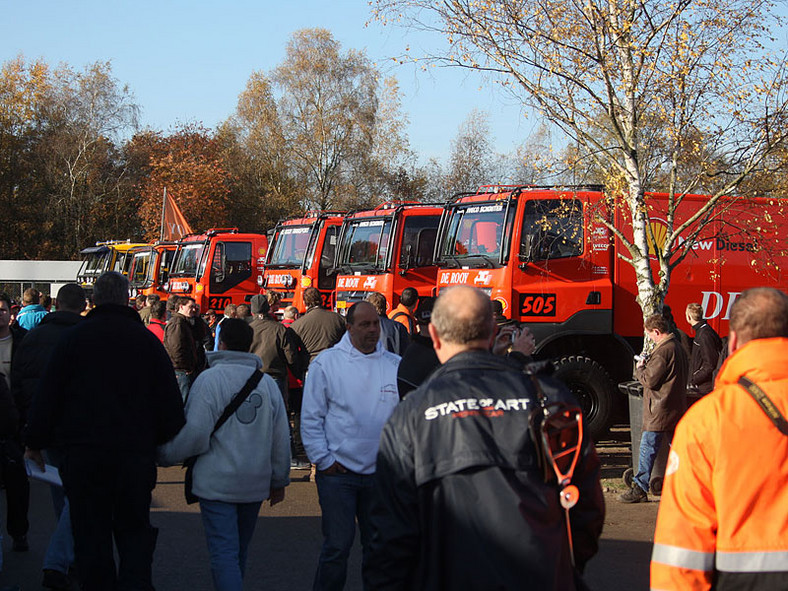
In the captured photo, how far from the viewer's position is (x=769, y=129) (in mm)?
9594

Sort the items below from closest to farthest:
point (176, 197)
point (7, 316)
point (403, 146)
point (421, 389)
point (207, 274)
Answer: point (421, 389)
point (7, 316)
point (207, 274)
point (176, 197)
point (403, 146)

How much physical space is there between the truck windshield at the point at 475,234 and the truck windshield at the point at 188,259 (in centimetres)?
1193

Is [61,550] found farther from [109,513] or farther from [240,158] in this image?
[240,158]

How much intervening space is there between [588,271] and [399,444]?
9.23m

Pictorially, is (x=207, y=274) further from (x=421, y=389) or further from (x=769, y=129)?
(x=421, y=389)

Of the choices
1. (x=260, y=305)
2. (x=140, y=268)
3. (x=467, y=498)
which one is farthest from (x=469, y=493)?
(x=140, y=268)

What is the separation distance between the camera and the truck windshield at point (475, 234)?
470 inches

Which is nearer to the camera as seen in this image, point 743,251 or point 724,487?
point 724,487

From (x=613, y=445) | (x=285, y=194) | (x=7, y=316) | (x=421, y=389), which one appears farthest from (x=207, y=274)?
(x=285, y=194)

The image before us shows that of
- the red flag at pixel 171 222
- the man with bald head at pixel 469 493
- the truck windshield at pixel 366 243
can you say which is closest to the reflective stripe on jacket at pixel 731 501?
the man with bald head at pixel 469 493

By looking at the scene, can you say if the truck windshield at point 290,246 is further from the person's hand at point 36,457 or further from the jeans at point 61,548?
the person's hand at point 36,457

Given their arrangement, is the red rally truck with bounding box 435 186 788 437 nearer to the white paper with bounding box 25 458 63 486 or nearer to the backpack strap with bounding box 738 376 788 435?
the white paper with bounding box 25 458 63 486

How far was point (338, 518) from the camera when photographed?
5121mm

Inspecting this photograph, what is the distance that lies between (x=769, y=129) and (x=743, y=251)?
120 inches
